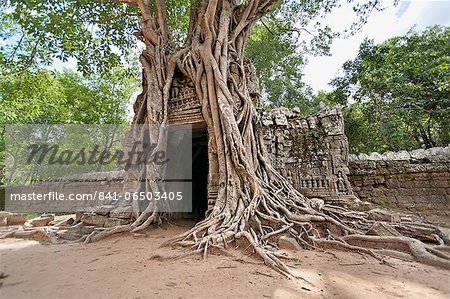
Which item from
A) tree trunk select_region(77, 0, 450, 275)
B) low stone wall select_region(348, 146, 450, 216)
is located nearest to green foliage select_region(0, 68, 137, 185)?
tree trunk select_region(77, 0, 450, 275)

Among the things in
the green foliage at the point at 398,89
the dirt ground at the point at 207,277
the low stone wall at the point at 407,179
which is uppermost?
the green foliage at the point at 398,89

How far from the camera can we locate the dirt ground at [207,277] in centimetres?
171

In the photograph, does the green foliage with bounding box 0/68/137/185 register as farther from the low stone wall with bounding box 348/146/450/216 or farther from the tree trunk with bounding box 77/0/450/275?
the low stone wall with bounding box 348/146/450/216

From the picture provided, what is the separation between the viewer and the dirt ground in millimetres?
1714

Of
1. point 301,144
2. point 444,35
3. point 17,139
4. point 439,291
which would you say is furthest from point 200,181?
point 17,139

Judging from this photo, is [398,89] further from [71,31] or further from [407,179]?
[71,31]

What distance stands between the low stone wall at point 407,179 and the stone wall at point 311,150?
769 millimetres

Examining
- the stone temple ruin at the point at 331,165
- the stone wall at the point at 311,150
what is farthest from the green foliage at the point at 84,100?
the stone wall at the point at 311,150

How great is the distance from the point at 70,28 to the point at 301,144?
5.51 metres

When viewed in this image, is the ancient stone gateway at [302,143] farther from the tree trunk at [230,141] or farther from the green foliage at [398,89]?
the green foliage at [398,89]

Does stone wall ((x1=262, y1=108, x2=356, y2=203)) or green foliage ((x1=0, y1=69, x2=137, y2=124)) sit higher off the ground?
green foliage ((x1=0, y1=69, x2=137, y2=124))

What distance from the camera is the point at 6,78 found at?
233 inches

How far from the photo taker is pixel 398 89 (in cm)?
648

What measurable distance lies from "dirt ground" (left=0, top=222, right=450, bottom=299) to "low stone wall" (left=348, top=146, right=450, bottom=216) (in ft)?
8.72
